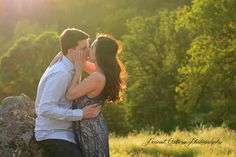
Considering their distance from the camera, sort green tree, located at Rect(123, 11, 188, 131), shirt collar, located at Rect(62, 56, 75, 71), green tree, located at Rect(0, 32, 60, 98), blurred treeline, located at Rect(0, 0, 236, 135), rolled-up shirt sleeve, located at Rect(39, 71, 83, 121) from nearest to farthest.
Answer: rolled-up shirt sleeve, located at Rect(39, 71, 83, 121), shirt collar, located at Rect(62, 56, 75, 71), blurred treeline, located at Rect(0, 0, 236, 135), green tree, located at Rect(0, 32, 60, 98), green tree, located at Rect(123, 11, 188, 131)

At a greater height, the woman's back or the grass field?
the woman's back

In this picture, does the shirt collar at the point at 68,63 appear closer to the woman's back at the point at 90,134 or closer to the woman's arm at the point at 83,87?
the woman's arm at the point at 83,87

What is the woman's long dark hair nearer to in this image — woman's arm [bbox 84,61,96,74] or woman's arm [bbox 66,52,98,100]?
woman's arm [bbox 66,52,98,100]

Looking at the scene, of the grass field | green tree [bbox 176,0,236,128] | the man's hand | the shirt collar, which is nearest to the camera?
the man's hand

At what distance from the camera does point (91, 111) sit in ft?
21.0

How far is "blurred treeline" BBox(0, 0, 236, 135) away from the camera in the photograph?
26812 mm

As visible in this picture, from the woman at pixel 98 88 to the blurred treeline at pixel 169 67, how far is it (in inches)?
795

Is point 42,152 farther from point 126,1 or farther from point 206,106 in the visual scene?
point 126,1

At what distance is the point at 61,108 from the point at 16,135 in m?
1.17

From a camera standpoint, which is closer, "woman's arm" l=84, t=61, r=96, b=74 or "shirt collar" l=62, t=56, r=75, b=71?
"shirt collar" l=62, t=56, r=75, b=71

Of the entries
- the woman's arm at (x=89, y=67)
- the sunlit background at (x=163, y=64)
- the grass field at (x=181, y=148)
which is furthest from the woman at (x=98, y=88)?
the sunlit background at (x=163, y=64)

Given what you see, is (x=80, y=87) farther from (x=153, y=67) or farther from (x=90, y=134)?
(x=153, y=67)

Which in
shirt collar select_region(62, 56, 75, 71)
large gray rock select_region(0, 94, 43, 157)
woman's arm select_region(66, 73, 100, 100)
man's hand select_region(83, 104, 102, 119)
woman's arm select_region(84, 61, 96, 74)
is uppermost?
shirt collar select_region(62, 56, 75, 71)

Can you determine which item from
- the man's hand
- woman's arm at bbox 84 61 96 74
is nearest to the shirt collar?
the man's hand
